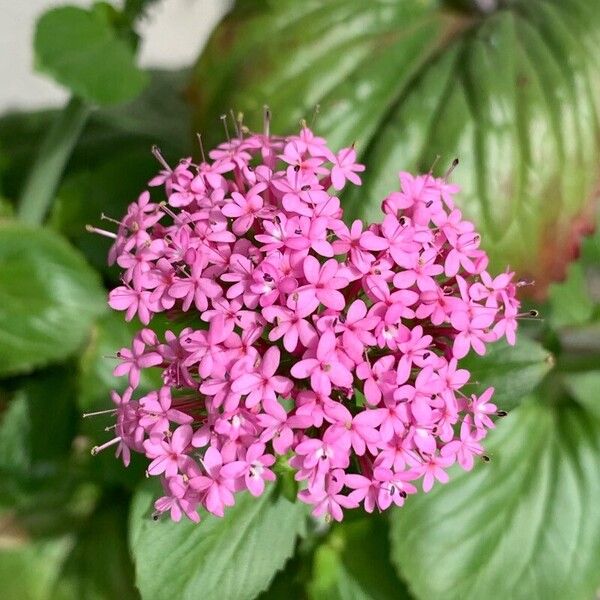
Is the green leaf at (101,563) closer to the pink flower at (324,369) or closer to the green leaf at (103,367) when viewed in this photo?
the green leaf at (103,367)

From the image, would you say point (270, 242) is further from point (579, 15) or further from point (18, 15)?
point (18, 15)

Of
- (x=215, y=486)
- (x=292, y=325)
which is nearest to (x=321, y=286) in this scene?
(x=292, y=325)

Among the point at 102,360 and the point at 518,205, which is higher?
the point at 518,205

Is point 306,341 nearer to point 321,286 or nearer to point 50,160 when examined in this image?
point 321,286

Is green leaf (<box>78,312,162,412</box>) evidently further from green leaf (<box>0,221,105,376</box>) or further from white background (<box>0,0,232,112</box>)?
white background (<box>0,0,232,112</box>)

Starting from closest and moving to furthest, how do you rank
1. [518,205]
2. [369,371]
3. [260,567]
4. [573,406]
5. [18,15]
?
1. [369,371]
2. [260,567]
3. [518,205]
4. [573,406]
5. [18,15]

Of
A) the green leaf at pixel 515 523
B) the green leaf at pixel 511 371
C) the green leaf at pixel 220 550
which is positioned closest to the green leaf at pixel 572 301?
the green leaf at pixel 515 523

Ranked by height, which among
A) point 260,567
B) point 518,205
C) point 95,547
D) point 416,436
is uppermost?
point 518,205

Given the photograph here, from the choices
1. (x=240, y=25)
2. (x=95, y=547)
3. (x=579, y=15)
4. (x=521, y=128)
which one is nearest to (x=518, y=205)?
(x=521, y=128)
